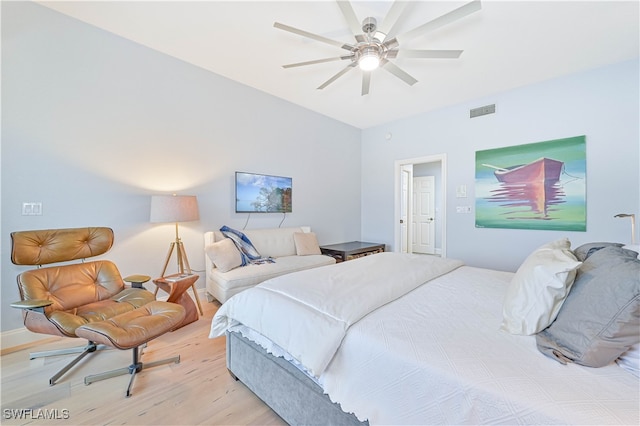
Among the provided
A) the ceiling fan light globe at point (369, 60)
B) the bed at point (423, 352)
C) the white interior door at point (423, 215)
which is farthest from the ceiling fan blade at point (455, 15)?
the white interior door at point (423, 215)

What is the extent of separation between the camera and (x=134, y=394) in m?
1.65

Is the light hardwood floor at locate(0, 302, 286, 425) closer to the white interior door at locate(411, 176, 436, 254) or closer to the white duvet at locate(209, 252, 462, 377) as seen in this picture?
the white duvet at locate(209, 252, 462, 377)

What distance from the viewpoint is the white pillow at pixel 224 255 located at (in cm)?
290

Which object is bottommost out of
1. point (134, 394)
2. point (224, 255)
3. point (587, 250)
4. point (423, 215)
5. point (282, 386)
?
point (134, 394)

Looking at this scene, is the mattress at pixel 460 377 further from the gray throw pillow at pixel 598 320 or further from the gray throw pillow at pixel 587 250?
the gray throw pillow at pixel 587 250

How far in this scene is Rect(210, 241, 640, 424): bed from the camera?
2.56 feet

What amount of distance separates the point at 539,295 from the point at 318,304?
95 cm

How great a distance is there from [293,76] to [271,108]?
30.0 inches

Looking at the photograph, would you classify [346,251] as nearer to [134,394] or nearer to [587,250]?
[587,250]

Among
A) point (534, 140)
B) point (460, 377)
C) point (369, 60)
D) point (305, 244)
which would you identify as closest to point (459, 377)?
point (460, 377)

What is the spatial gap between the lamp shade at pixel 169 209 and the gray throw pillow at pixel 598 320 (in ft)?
9.38

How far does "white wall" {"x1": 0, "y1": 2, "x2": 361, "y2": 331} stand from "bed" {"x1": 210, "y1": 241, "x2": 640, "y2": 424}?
6.21 ft

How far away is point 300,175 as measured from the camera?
438 cm

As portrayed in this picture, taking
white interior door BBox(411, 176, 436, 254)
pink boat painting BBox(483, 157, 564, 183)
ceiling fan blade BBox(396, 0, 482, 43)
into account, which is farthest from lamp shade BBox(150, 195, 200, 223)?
white interior door BBox(411, 176, 436, 254)
